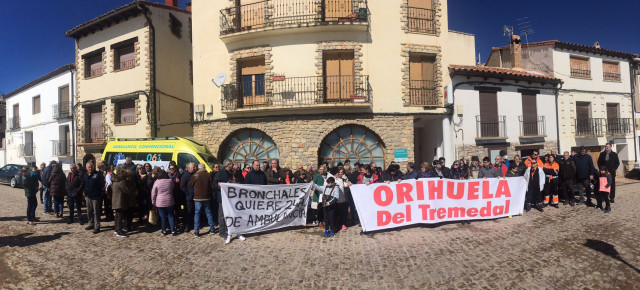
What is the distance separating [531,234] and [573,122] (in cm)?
1403

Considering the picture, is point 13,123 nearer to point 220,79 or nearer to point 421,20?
point 220,79

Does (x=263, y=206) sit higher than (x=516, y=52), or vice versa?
(x=516, y=52)

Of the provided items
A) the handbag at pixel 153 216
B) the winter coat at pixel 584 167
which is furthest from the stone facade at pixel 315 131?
the handbag at pixel 153 216

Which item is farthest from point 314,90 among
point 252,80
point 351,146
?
point 252,80

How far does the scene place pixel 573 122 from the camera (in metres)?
16.4

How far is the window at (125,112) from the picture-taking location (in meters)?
16.2

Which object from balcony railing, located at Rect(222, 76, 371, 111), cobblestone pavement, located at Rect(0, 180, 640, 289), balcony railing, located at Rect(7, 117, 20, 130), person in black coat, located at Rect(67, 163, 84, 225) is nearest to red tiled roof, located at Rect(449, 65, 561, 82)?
balcony railing, located at Rect(222, 76, 371, 111)

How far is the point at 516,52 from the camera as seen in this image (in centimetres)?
1747

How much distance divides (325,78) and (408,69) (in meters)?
3.64

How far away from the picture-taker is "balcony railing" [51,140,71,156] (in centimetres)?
2038

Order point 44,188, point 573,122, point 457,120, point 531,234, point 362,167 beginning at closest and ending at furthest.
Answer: point 531,234
point 362,167
point 44,188
point 457,120
point 573,122

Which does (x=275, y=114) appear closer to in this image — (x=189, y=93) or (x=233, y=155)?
(x=233, y=155)

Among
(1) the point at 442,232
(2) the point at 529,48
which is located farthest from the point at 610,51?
(1) the point at 442,232

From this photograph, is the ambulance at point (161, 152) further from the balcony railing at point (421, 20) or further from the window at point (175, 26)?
the balcony railing at point (421, 20)
